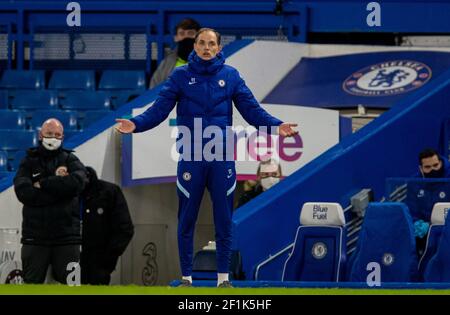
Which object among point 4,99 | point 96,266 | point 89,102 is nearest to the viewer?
point 96,266

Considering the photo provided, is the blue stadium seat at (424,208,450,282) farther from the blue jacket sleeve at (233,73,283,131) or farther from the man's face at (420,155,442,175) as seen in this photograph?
the blue jacket sleeve at (233,73,283,131)

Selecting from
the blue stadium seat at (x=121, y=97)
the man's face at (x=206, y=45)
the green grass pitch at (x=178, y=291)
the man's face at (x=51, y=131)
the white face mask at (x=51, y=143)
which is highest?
the blue stadium seat at (x=121, y=97)

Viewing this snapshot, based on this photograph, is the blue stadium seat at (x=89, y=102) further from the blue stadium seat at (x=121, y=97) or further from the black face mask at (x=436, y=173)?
the black face mask at (x=436, y=173)

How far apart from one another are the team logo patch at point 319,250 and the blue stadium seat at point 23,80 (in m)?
6.82

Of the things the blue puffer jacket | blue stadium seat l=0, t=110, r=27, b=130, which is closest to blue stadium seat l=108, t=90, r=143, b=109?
blue stadium seat l=0, t=110, r=27, b=130

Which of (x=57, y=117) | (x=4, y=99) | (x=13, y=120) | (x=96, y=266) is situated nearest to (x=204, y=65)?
(x=96, y=266)

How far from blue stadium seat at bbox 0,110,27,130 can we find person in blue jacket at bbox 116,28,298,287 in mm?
7579

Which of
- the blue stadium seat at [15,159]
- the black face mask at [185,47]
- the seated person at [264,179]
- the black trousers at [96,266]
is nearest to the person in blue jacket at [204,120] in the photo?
the black trousers at [96,266]

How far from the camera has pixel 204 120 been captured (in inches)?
421

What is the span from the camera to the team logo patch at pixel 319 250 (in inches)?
531

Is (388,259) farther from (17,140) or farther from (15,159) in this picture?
(17,140)

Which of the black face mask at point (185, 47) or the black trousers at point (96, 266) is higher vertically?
the black face mask at point (185, 47)

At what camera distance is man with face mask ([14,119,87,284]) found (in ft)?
44.5

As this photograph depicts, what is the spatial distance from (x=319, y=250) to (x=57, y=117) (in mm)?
5720
